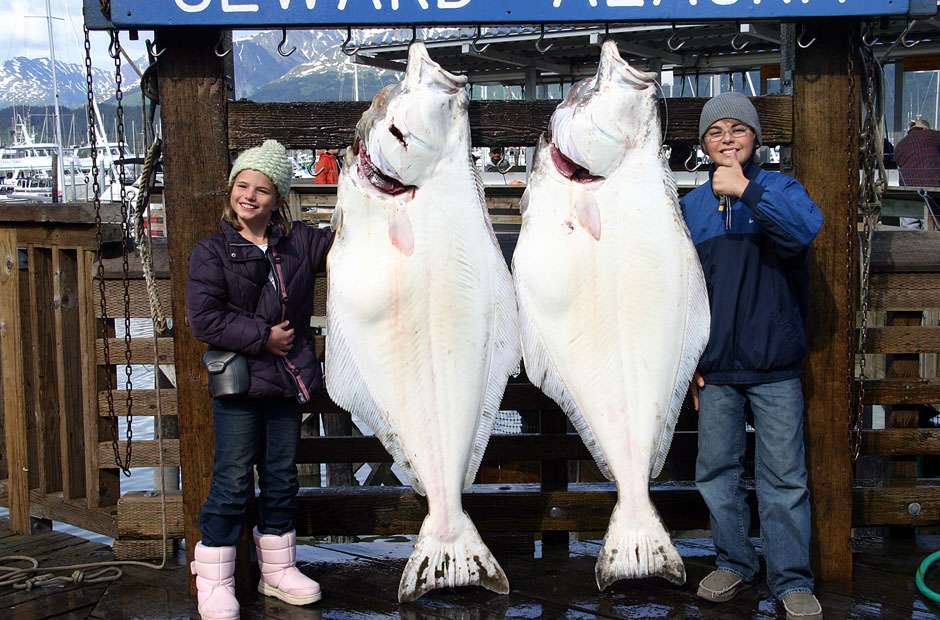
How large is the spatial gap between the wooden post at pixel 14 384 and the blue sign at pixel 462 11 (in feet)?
6.01

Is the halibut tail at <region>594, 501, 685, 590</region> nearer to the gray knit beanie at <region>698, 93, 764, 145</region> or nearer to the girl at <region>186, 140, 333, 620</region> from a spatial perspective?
the girl at <region>186, 140, 333, 620</region>

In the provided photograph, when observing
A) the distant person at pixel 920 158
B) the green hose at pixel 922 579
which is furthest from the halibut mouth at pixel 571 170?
the distant person at pixel 920 158

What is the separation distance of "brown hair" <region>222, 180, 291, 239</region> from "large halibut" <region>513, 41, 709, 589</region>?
32.5 inches

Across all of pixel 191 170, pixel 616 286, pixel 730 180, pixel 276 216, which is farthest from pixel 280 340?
pixel 730 180

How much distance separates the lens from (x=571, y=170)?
2.68 metres

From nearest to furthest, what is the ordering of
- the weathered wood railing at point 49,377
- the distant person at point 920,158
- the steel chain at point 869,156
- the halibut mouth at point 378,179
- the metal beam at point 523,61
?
the halibut mouth at point 378,179 → the steel chain at point 869,156 → the weathered wood railing at point 49,377 → the distant person at point 920,158 → the metal beam at point 523,61

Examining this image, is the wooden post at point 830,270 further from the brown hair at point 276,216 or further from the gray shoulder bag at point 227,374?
the gray shoulder bag at point 227,374

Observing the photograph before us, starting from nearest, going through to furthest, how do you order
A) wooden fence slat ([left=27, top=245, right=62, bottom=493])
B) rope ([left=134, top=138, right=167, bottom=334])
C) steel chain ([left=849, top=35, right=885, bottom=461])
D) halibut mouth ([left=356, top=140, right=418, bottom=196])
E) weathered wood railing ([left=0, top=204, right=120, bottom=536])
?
halibut mouth ([left=356, top=140, right=418, bottom=196])
rope ([left=134, top=138, right=167, bottom=334])
steel chain ([left=849, top=35, right=885, bottom=461])
weathered wood railing ([left=0, top=204, right=120, bottom=536])
wooden fence slat ([left=27, top=245, right=62, bottom=493])

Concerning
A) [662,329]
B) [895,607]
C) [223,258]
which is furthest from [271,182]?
[895,607]

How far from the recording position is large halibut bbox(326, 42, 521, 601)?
2.63 m

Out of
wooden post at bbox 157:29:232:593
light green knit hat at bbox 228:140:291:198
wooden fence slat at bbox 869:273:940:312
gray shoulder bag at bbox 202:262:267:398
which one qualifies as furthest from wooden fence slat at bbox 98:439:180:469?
wooden fence slat at bbox 869:273:940:312

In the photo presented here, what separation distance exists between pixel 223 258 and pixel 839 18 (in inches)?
89.9

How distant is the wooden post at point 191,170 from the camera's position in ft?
9.29

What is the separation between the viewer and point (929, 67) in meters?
12.4
